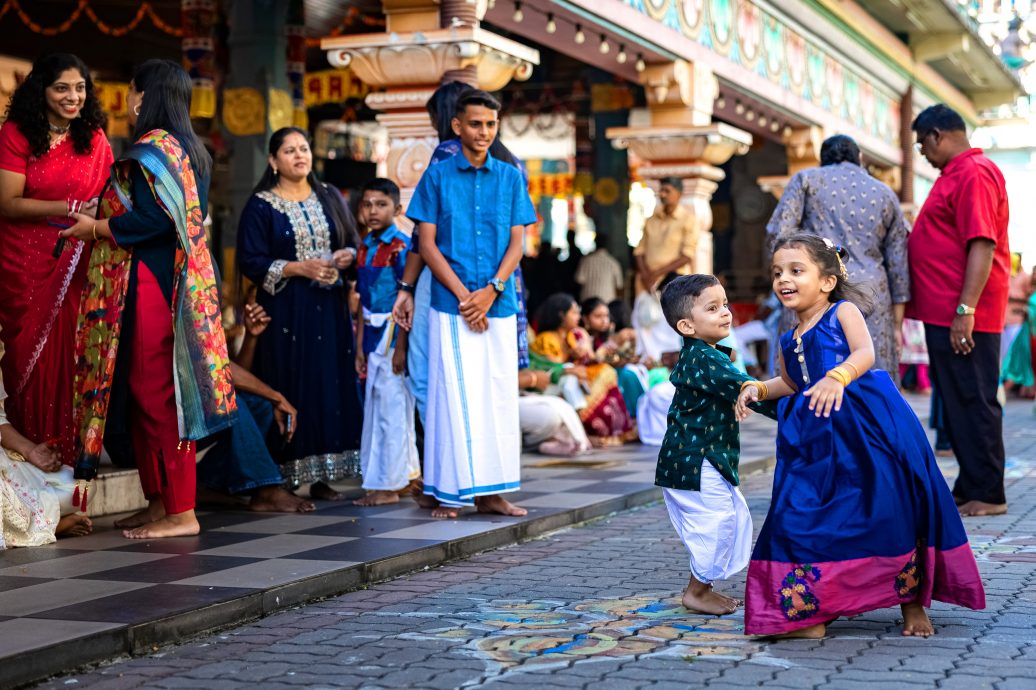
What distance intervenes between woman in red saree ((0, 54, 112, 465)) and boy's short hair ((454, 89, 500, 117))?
1.59 metres

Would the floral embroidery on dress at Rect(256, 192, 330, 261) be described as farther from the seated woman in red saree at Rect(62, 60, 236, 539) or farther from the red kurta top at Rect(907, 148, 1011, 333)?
the red kurta top at Rect(907, 148, 1011, 333)

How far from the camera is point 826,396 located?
4102 millimetres

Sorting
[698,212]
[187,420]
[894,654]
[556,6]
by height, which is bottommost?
[894,654]

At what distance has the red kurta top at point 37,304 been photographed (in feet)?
19.8

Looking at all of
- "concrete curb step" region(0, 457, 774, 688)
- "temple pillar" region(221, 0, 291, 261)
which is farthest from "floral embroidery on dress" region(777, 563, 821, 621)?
"temple pillar" region(221, 0, 291, 261)

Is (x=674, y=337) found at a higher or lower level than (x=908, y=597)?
higher

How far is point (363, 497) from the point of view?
6.98m

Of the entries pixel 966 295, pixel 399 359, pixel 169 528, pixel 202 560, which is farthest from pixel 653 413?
pixel 202 560

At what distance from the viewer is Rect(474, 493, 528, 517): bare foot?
647cm

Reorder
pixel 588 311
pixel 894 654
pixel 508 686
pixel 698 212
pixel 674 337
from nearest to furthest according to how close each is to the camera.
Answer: pixel 508 686 < pixel 894 654 < pixel 588 311 < pixel 674 337 < pixel 698 212

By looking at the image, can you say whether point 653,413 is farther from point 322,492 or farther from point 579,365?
point 322,492

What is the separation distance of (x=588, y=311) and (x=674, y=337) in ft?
4.36

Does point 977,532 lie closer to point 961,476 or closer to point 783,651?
point 961,476

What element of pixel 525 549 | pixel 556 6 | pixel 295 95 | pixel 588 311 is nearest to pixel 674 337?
pixel 588 311
